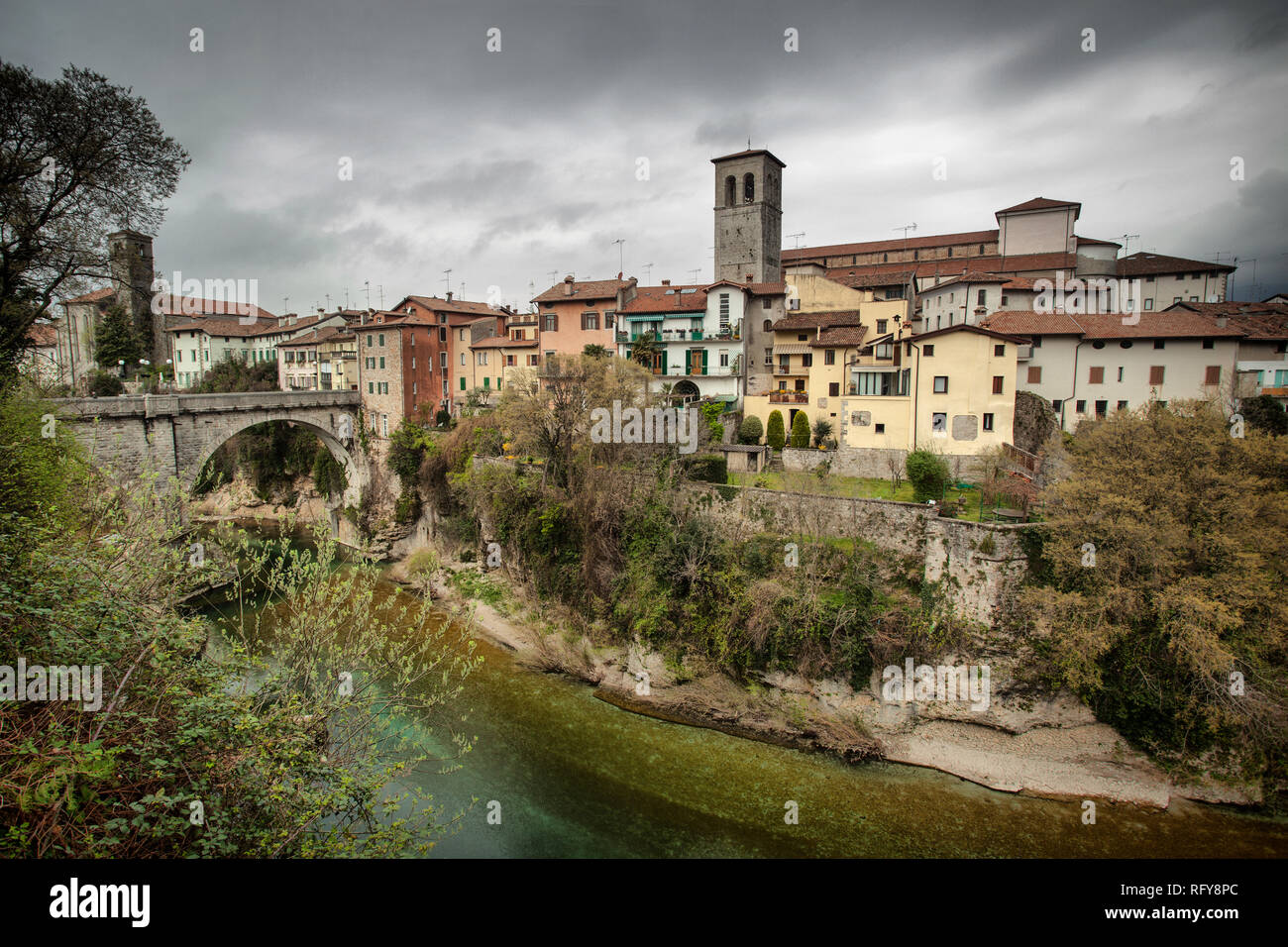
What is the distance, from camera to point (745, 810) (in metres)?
14.0

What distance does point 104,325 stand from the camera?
4291 centimetres

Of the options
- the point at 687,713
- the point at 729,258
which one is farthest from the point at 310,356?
the point at 687,713

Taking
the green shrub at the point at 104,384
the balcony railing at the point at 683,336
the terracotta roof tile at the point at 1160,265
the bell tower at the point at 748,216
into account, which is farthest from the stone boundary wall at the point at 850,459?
the green shrub at the point at 104,384

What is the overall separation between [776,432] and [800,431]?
145 cm

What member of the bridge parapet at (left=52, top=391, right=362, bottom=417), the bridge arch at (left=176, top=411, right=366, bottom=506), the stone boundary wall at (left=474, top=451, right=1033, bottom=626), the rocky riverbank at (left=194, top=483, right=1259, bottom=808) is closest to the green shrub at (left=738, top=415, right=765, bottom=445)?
the stone boundary wall at (left=474, top=451, right=1033, bottom=626)

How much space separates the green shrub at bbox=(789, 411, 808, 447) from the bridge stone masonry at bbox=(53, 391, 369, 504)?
74.3ft

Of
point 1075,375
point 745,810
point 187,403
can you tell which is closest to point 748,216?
point 1075,375

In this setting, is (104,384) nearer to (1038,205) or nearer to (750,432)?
(750,432)

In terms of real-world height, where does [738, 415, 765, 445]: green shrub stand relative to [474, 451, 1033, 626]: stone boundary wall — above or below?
above

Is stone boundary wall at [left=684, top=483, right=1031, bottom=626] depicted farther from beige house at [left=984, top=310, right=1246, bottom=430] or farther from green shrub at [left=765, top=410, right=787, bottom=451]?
beige house at [left=984, top=310, right=1246, bottom=430]

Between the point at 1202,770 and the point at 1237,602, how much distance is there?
3896mm

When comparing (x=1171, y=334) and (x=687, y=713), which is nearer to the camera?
(x=687, y=713)

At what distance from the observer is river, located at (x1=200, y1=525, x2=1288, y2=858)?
42.1 feet
